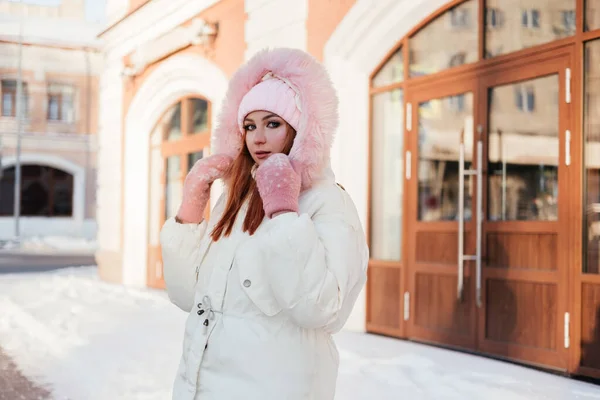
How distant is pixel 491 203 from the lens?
5348 mm

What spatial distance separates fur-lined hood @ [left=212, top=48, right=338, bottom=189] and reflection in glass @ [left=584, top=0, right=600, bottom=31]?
3.23 m

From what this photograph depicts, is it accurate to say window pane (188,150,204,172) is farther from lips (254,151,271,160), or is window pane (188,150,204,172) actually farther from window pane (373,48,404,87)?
lips (254,151,271,160)

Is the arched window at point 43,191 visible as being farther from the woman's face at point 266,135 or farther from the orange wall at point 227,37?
the woman's face at point 266,135

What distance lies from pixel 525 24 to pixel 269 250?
4.04 meters

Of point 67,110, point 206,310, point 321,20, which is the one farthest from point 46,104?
point 206,310

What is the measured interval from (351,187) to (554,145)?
208cm

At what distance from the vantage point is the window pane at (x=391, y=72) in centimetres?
633

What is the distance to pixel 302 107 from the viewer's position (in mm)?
1987

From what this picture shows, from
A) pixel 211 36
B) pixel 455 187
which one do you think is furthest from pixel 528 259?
pixel 211 36

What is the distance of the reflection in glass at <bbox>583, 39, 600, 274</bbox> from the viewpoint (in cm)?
460

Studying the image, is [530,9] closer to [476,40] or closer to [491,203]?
[476,40]

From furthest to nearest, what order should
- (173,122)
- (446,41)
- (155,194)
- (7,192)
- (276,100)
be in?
(7,192) < (155,194) < (173,122) < (446,41) < (276,100)

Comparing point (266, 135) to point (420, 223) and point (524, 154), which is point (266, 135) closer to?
point (524, 154)

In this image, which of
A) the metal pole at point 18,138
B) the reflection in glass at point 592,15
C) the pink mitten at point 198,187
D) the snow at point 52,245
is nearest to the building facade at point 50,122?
the metal pole at point 18,138
